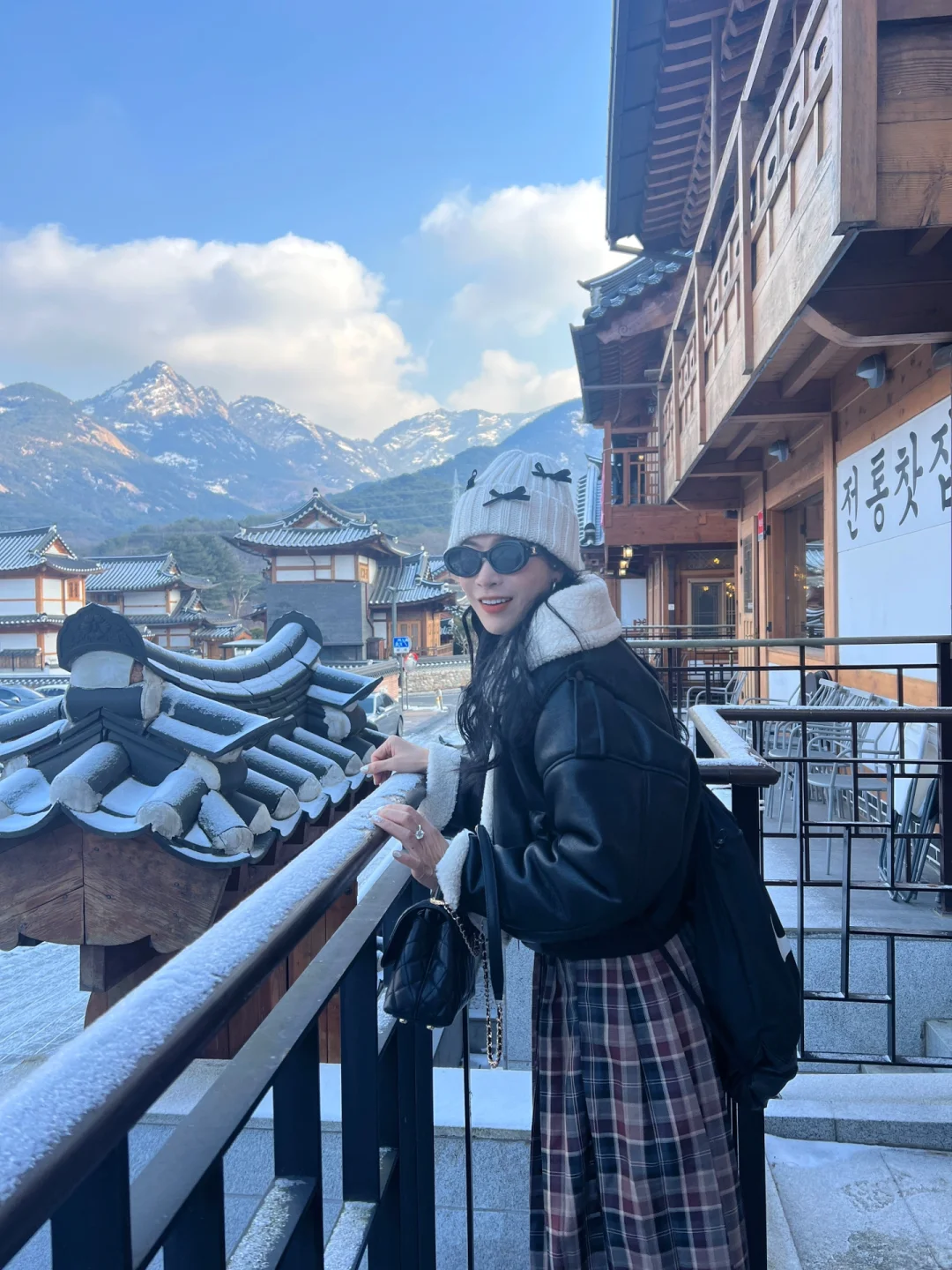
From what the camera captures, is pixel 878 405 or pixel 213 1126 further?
pixel 878 405

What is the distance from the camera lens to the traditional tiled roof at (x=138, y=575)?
43.3m

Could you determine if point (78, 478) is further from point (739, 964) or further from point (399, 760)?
point (739, 964)

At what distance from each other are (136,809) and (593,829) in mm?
2829

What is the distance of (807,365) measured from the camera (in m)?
5.43

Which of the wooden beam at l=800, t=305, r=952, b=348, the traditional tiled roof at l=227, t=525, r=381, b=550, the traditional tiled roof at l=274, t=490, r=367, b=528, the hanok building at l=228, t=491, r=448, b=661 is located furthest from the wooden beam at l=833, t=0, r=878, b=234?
the traditional tiled roof at l=274, t=490, r=367, b=528

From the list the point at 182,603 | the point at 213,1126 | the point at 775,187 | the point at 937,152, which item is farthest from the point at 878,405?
the point at 182,603

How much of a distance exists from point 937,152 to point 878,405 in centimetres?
280

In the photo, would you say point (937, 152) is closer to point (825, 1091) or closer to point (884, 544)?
point (884, 544)

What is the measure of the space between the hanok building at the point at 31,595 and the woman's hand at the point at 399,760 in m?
39.0

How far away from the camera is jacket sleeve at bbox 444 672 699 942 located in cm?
110

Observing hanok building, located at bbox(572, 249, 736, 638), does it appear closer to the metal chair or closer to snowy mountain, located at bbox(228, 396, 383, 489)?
the metal chair

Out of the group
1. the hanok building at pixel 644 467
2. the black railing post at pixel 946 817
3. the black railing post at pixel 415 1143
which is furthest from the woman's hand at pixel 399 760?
the hanok building at pixel 644 467

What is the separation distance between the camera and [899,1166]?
7.93 ft

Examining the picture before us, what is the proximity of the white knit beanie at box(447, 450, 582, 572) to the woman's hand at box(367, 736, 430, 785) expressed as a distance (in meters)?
0.40
